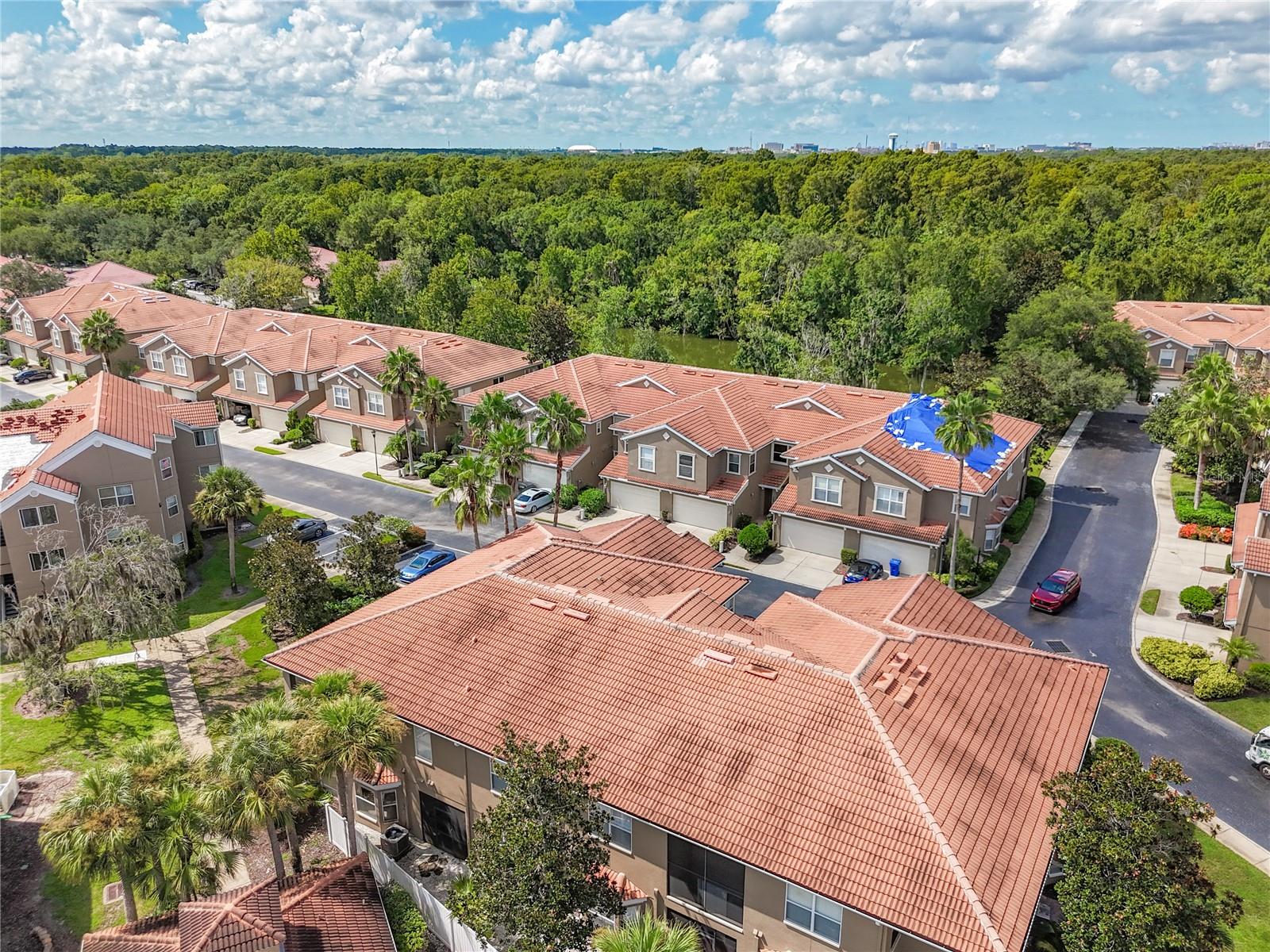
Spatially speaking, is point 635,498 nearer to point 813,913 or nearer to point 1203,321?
point 813,913

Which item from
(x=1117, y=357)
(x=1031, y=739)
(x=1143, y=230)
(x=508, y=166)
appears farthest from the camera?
(x=508, y=166)

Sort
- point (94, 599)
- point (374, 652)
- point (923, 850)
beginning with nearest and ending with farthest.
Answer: point (923, 850) → point (374, 652) → point (94, 599)

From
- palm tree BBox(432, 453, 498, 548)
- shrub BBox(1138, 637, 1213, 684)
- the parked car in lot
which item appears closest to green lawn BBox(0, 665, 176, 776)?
palm tree BBox(432, 453, 498, 548)

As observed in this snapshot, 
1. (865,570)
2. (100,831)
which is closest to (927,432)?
(865,570)

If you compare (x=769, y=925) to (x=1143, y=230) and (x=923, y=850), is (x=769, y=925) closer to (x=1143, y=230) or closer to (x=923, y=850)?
(x=923, y=850)

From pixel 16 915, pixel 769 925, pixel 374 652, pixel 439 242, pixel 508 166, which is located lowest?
pixel 16 915

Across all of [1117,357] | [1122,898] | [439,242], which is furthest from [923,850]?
[439,242]

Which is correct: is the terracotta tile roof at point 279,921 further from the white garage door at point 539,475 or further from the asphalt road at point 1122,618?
the white garage door at point 539,475
